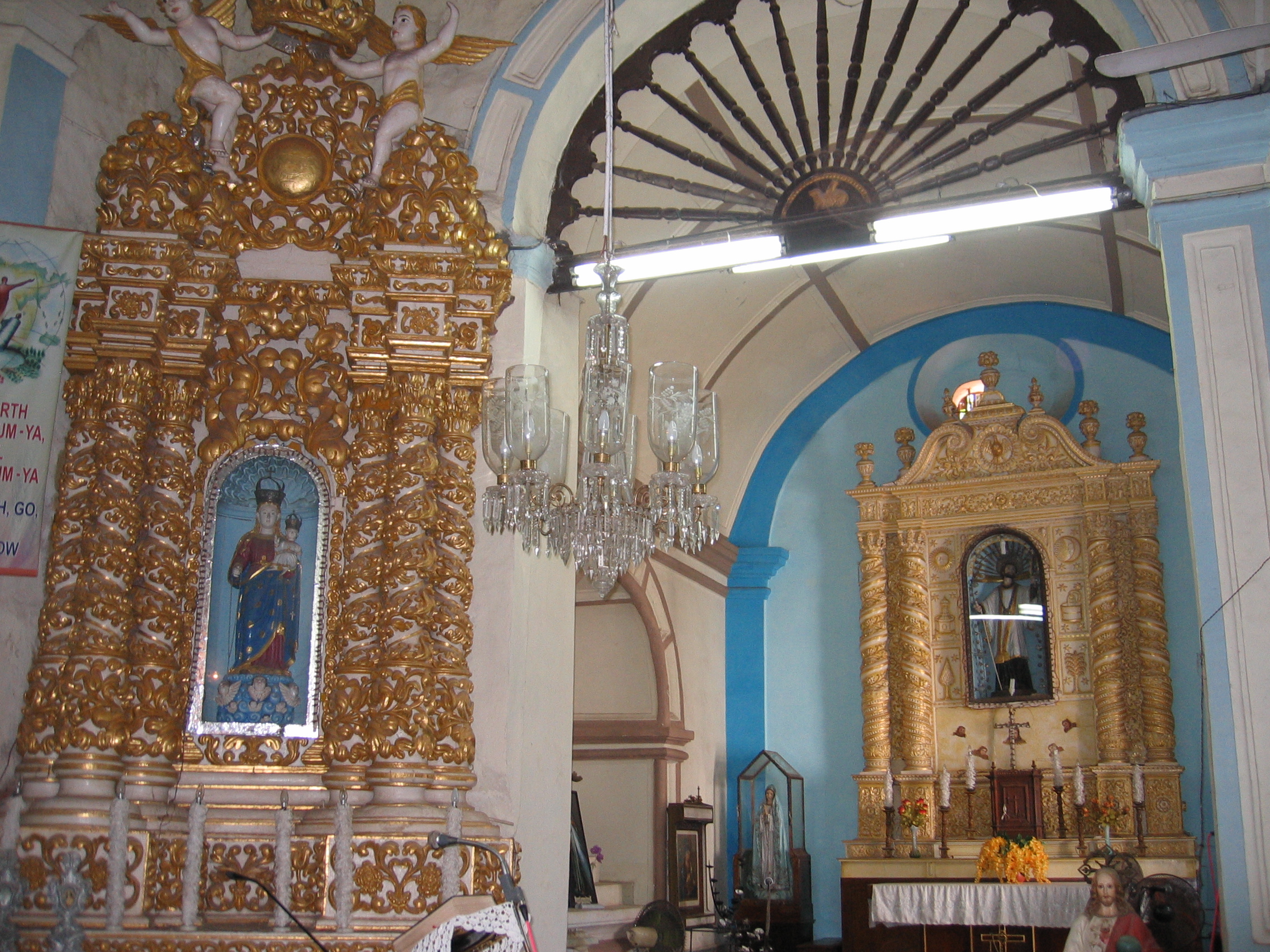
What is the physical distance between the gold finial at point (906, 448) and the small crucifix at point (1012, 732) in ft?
7.41

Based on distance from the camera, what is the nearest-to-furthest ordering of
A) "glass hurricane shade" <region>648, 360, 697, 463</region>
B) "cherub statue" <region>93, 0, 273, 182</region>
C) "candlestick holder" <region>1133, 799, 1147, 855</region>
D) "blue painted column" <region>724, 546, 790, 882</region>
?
"glass hurricane shade" <region>648, 360, 697, 463</region> < "cherub statue" <region>93, 0, 273, 182</region> < "candlestick holder" <region>1133, 799, 1147, 855</region> < "blue painted column" <region>724, 546, 790, 882</region>

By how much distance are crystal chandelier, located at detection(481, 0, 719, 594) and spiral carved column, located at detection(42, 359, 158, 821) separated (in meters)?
2.17

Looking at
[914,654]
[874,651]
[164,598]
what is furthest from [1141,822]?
[164,598]

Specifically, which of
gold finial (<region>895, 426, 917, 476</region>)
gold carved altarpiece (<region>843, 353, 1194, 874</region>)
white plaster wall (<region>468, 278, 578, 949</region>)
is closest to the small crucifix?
gold carved altarpiece (<region>843, 353, 1194, 874</region>)

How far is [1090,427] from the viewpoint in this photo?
33.6 feet

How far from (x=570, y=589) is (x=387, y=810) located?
1.57 m

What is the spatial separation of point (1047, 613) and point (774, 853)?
2.94 metres

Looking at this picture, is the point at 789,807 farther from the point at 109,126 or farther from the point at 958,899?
the point at 109,126

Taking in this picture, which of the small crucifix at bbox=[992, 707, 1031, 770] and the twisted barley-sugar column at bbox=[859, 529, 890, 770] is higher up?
the twisted barley-sugar column at bbox=[859, 529, 890, 770]

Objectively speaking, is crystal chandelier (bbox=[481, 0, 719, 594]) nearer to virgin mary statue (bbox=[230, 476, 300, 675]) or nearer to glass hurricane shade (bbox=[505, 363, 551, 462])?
glass hurricane shade (bbox=[505, 363, 551, 462])

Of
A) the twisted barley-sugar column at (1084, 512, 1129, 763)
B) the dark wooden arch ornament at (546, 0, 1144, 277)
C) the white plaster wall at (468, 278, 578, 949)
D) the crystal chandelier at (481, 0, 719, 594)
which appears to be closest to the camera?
the crystal chandelier at (481, 0, 719, 594)

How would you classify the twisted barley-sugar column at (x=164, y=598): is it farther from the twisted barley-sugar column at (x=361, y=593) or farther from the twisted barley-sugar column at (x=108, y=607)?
the twisted barley-sugar column at (x=361, y=593)

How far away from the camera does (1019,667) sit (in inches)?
396

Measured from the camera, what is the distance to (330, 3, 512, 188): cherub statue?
6219 millimetres
